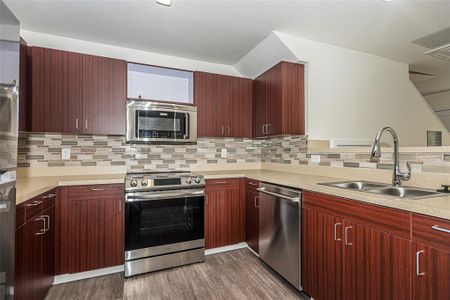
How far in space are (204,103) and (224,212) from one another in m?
1.36

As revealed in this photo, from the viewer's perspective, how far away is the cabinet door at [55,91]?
86.4 inches

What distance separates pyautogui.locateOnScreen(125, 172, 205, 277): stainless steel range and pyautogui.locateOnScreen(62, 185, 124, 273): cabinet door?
10cm

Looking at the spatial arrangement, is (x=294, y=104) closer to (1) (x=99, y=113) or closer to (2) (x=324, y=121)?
(2) (x=324, y=121)

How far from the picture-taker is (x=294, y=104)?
260 centimetres

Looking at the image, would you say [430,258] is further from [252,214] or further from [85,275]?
[85,275]

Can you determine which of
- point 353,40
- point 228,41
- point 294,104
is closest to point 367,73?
point 353,40

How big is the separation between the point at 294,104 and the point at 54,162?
2694 mm

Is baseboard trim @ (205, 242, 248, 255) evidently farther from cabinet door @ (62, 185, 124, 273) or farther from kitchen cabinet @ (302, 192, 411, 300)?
kitchen cabinet @ (302, 192, 411, 300)

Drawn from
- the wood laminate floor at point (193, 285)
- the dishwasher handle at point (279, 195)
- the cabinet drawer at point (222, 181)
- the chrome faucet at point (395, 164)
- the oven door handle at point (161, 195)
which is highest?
the chrome faucet at point (395, 164)

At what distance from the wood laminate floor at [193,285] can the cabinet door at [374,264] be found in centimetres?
62

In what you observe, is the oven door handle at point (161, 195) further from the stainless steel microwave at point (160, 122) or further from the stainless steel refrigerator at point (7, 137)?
the stainless steel refrigerator at point (7, 137)

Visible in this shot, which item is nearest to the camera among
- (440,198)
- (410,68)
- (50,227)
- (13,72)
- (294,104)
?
(13,72)

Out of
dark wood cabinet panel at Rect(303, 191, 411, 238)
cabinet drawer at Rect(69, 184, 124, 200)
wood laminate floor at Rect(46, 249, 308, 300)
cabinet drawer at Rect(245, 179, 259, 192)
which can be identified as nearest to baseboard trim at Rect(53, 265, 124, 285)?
wood laminate floor at Rect(46, 249, 308, 300)

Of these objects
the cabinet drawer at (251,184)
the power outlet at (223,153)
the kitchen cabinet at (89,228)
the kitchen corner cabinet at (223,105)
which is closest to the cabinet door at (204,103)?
the kitchen corner cabinet at (223,105)
